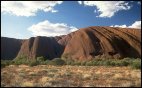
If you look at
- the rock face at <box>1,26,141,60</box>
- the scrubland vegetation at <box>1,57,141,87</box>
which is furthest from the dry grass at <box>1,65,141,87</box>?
the rock face at <box>1,26,141,60</box>

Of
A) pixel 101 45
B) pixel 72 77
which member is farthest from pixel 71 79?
pixel 101 45

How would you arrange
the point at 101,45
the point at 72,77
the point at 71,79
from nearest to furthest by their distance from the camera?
the point at 71,79 → the point at 72,77 → the point at 101,45

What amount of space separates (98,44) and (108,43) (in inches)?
79.3

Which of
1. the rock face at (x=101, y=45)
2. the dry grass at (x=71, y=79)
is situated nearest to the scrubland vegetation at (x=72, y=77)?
the dry grass at (x=71, y=79)

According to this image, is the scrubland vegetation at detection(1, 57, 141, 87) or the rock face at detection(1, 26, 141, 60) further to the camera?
the rock face at detection(1, 26, 141, 60)

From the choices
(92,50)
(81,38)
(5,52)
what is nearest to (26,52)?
(5,52)

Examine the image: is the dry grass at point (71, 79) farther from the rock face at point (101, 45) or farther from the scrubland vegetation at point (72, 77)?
the rock face at point (101, 45)

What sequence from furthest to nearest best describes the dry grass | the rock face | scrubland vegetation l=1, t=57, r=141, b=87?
the rock face → scrubland vegetation l=1, t=57, r=141, b=87 → the dry grass

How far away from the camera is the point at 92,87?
47.8ft

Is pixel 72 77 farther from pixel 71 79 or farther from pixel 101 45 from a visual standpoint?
pixel 101 45

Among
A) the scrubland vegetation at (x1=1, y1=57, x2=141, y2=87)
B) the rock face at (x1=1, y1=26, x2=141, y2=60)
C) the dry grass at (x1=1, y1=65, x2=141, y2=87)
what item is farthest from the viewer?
the rock face at (x1=1, y1=26, x2=141, y2=60)

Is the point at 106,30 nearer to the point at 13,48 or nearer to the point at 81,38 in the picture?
the point at 81,38

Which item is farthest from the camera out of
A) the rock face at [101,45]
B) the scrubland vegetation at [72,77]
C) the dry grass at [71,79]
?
the rock face at [101,45]

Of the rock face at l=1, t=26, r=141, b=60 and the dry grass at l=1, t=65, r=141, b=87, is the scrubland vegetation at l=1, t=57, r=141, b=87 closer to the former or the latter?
the dry grass at l=1, t=65, r=141, b=87
